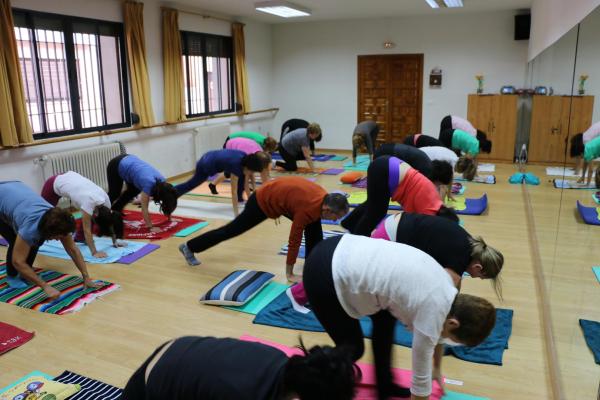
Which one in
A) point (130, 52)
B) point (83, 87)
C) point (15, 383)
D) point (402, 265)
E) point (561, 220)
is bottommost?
point (15, 383)

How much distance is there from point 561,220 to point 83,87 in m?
5.34

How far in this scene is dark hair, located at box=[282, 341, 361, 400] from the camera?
1133mm

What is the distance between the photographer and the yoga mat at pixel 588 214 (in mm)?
2170

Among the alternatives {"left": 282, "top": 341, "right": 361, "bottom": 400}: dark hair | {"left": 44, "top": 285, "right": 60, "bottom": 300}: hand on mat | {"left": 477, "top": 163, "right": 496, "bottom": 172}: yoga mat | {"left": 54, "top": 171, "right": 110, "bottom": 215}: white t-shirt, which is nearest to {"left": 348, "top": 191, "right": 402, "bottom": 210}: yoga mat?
{"left": 477, "top": 163, "right": 496, "bottom": 172}: yoga mat

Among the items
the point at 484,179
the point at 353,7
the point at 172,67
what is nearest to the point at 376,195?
the point at 484,179

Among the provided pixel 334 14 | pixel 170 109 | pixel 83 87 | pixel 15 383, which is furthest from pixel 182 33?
pixel 15 383

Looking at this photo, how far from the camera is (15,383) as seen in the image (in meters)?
2.46

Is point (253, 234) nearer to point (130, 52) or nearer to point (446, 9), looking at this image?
point (130, 52)

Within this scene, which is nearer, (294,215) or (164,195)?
(294,215)

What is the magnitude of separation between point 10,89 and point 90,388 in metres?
3.73

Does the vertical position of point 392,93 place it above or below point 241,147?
above

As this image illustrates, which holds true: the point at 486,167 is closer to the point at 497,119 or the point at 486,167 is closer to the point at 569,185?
the point at 497,119

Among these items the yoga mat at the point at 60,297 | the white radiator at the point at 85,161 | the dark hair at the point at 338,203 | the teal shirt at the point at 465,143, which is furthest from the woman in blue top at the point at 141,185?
the teal shirt at the point at 465,143

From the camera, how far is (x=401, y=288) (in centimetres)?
171
